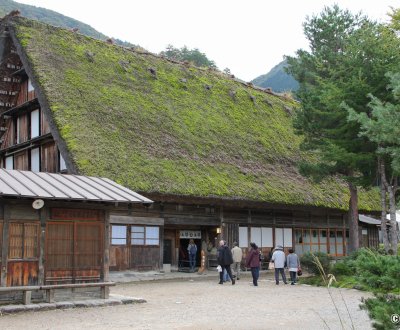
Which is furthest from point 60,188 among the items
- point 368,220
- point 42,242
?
point 368,220

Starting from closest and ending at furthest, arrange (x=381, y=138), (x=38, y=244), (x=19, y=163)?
(x=38, y=244)
(x=381, y=138)
(x=19, y=163)

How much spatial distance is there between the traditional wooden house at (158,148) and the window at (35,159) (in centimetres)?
4

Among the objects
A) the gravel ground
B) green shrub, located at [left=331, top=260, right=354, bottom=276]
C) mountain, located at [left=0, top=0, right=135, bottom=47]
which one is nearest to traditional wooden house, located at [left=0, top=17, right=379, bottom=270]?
green shrub, located at [left=331, top=260, right=354, bottom=276]

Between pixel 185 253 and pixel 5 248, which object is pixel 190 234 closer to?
pixel 185 253

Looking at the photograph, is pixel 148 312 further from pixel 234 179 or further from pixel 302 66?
pixel 302 66

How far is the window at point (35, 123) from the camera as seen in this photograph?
66.5 ft

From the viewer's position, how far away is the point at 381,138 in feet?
42.9

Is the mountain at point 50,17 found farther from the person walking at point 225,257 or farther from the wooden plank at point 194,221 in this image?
the person walking at point 225,257

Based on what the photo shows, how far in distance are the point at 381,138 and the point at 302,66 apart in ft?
34.2

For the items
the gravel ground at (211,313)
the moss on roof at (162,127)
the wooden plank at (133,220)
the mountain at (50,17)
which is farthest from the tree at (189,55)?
the gravel ground at (211,313)

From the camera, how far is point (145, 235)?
18719mm

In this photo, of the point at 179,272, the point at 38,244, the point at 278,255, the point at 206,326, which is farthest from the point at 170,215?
the point at 206,326

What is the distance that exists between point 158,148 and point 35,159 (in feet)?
16.9

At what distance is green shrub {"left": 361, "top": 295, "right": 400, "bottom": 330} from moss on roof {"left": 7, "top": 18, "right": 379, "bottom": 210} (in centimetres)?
1225
